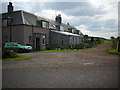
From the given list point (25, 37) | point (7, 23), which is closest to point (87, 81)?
point (25, 37)

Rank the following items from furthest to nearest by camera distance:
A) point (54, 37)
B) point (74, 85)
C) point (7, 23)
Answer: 1. point (54, 37)
2. point (7, 23)
3. point (74, 85)

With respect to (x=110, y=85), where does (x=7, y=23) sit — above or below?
above

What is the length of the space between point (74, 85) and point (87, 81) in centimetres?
80

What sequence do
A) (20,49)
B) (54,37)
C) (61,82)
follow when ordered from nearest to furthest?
(61,82) → (20,49) → (54,37)

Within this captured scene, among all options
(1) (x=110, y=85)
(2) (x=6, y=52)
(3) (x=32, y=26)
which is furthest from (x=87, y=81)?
(3) (x=32, y=26)

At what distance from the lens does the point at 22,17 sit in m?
25.0

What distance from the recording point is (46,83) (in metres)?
4.99

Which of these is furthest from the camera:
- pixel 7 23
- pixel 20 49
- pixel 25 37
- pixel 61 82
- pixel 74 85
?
pixel 7 23

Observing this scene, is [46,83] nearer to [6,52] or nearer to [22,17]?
[6,52]

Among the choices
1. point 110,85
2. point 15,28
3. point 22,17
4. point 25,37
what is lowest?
point 110,85

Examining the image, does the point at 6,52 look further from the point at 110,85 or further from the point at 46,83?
the point at 110,85

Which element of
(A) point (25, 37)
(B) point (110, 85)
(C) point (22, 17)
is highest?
(C) point (22, 17)

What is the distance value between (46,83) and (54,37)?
88.1ft

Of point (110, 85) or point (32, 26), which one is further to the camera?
point (32, 26)
